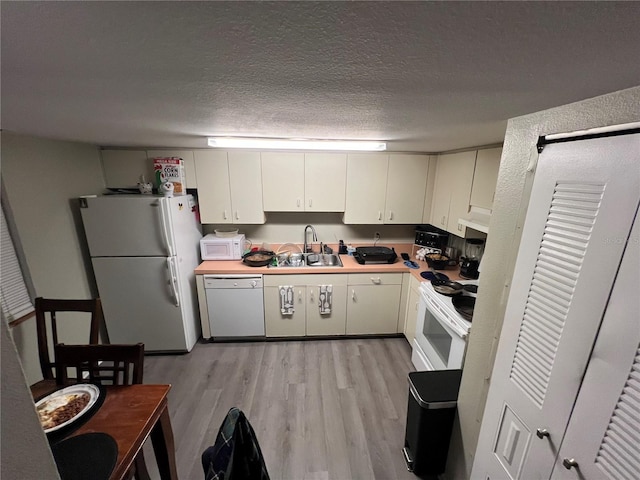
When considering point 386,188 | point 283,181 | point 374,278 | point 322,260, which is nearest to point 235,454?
point 374,278

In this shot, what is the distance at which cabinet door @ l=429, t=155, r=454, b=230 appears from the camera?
2.54m

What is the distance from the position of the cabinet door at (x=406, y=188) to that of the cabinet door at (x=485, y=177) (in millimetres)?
732

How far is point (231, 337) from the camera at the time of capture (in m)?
2.81

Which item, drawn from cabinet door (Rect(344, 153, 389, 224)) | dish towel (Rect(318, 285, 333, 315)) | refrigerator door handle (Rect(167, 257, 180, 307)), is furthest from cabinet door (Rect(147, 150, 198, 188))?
dish towel (Rect(318, 285, 333, 315))

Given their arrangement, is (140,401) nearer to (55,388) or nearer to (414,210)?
(55,388)

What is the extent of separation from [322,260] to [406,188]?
4.07 ft

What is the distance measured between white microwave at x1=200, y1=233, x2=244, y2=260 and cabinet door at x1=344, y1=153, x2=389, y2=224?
1.25 m

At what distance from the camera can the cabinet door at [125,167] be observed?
2561mm

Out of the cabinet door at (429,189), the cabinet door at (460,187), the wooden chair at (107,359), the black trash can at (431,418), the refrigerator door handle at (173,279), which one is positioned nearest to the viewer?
the wooden chair at (107,359)

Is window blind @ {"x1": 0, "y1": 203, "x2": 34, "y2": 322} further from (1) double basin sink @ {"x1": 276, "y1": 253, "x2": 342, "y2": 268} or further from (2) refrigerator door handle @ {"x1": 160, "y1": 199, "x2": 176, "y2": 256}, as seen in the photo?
(1) double basin sink @ {"x1": 276, "y1": 253, "x2": 342, "y2": 268}

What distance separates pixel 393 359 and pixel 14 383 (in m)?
2.75

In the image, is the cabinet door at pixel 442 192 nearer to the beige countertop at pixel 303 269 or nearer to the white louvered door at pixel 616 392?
the beige countertop at pixel 303 269

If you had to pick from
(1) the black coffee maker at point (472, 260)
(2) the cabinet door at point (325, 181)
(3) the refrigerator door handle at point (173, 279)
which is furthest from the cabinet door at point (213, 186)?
(1) the black coffee maker at point (472, 260)

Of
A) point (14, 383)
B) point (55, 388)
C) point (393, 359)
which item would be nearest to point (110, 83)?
point (14, 383)
